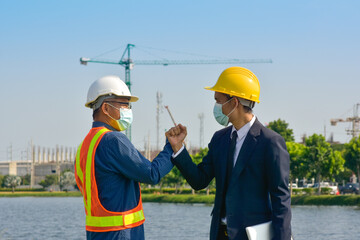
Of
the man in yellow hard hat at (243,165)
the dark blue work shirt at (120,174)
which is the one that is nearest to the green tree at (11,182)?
the dark blue work shirt at (120,174)

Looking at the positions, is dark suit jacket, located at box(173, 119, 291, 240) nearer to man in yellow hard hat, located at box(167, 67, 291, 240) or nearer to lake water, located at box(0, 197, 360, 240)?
man in yellow hard hat, located at box(167, 67, 291, 240)

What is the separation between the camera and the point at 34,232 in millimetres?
42438

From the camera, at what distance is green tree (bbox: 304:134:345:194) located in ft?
204

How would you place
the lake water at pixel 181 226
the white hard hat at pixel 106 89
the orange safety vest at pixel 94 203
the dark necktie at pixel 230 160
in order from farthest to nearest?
the lake water at pixel 181 226, the white hard hat at pixel 106 89, the dark necktie at pixel 230 160, the orange safety vest at pixel 94 203

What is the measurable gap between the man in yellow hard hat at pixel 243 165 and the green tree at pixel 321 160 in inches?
2305

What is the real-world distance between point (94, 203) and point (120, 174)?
0.32 m

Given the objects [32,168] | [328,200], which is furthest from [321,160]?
[32,168]

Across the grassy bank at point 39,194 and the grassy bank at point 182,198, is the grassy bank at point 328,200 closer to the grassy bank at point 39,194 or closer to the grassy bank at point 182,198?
the grassy bank at point 182,198

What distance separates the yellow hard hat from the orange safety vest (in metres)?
1.08

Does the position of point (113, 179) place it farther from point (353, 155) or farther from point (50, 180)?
point (50, 180)

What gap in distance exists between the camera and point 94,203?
5.00 metres

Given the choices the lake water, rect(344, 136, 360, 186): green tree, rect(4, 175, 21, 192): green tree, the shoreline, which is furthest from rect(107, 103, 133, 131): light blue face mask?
rect(4, 175, 21, 192): green tree

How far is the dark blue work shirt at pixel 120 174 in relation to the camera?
4.95 metres

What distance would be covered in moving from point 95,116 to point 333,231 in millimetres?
35504
